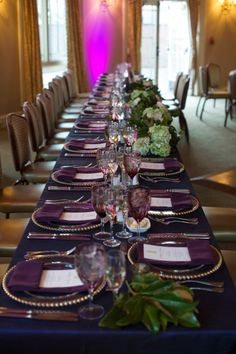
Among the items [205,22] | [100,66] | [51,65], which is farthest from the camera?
[205,22]

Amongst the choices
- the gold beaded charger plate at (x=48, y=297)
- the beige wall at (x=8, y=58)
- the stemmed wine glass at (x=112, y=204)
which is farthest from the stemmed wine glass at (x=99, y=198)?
the beige wall at (x=8, y=58)

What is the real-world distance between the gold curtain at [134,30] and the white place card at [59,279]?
970 cm

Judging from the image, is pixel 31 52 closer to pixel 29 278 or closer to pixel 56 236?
pixel 56 236

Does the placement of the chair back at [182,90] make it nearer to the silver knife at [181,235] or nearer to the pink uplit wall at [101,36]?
the pink uplit wall at [101,36]

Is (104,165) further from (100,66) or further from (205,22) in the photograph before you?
(205,22)

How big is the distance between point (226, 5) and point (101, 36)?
3417mm

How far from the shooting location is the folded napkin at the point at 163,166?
2795 mm

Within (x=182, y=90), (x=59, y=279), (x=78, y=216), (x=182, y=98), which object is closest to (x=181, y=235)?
(x=78, y=216)

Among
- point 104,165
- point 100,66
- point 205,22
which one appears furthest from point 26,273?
point 205,22

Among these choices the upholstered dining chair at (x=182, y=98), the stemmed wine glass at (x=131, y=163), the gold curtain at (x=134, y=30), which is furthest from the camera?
the gold curtain at (x=134, y=30)

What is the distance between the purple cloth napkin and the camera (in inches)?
56.4

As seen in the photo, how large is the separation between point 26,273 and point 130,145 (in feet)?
5.27

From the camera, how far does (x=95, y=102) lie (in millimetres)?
5469

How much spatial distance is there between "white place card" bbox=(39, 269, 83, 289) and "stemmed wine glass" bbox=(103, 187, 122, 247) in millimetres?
270
